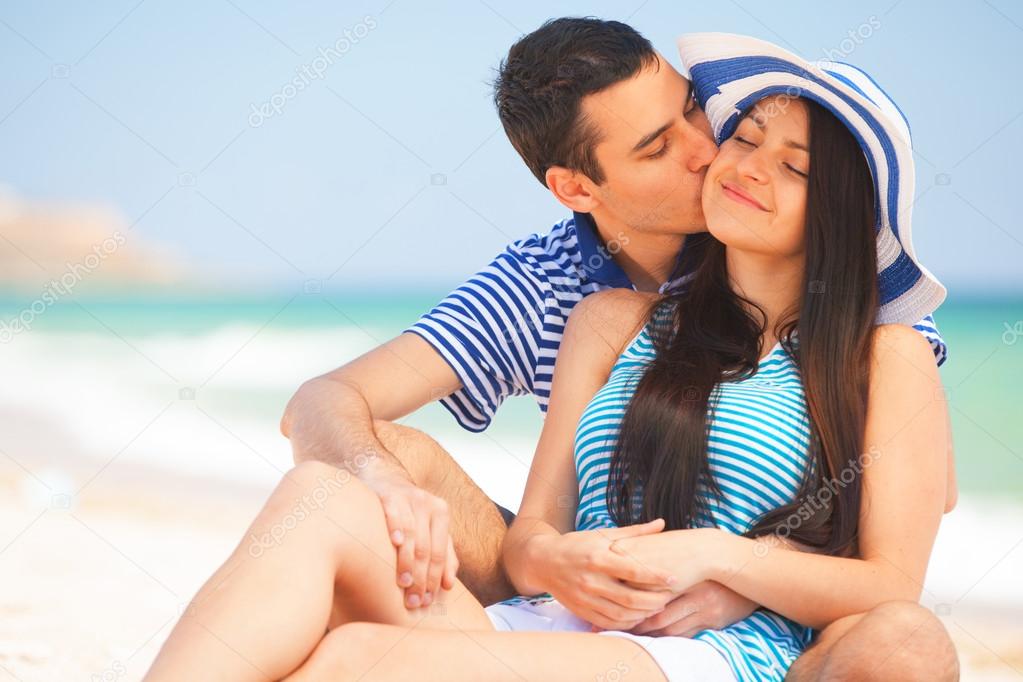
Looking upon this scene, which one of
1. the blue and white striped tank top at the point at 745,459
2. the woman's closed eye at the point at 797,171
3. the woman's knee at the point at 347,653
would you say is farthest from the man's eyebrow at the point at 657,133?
the woman's knee at the point at 347,653

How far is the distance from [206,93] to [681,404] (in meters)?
8.06

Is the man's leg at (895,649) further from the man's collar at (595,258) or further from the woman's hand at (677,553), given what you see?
the man's collar at (595,258)

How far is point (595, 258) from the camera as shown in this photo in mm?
2521

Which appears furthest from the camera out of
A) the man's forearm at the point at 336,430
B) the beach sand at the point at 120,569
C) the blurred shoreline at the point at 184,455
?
the blurred shoreline at the point at 184,455

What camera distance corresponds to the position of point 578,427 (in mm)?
2096

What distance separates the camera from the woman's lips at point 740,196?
2074 millimetres

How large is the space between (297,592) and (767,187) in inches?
39.8

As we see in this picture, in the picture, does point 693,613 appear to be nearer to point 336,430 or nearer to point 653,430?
point 653,430

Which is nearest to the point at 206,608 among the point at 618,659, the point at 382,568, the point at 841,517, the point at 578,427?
the point at 382,568

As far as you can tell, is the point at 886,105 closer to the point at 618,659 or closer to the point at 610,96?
the point at 610,96

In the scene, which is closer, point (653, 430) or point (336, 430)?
point (653, 430)

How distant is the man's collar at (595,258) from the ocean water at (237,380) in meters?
3.56

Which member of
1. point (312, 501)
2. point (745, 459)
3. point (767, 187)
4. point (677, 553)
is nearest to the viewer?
point (312, 501)

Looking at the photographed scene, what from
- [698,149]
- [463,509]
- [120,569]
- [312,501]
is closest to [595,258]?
[698,149]
